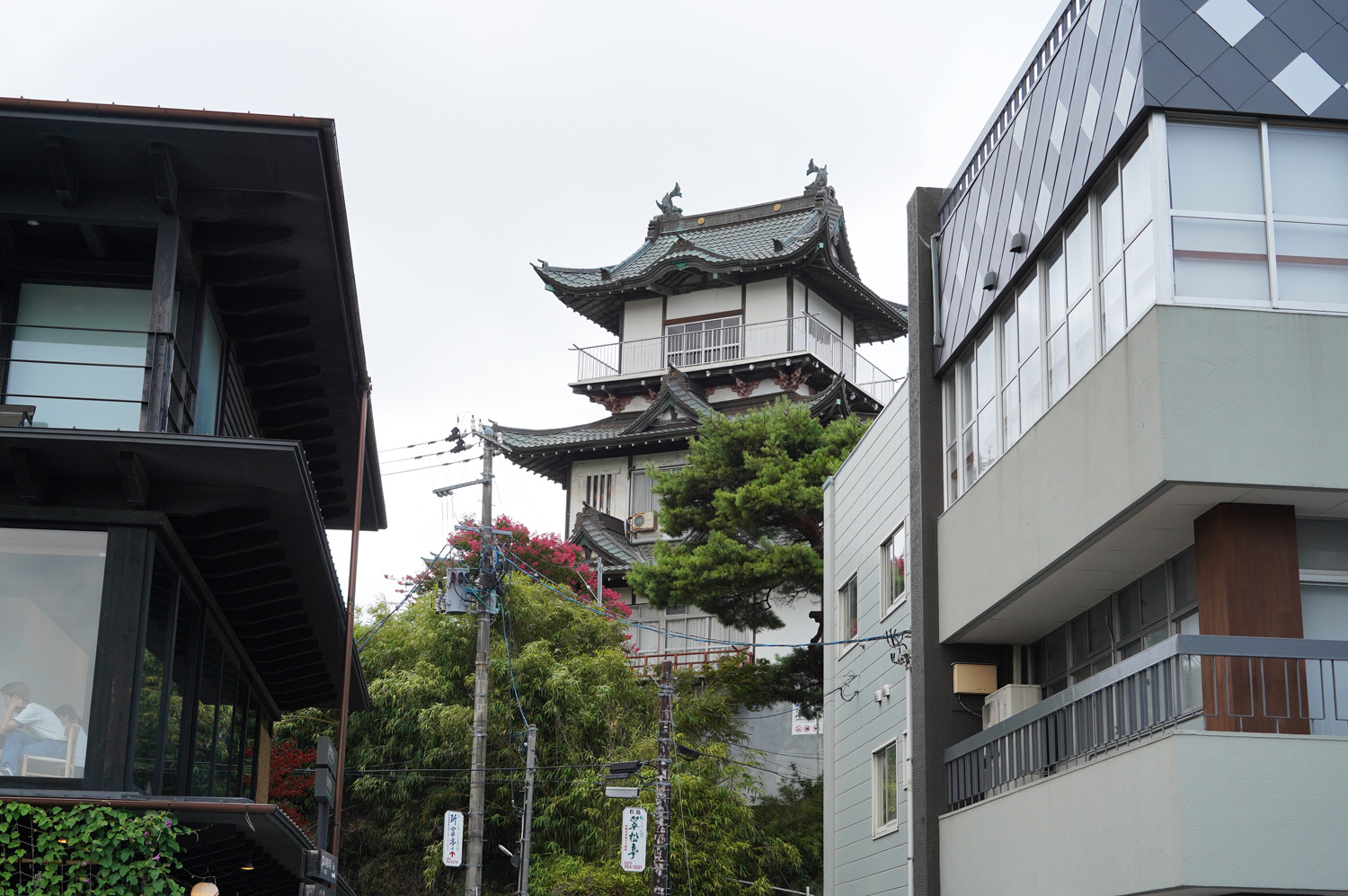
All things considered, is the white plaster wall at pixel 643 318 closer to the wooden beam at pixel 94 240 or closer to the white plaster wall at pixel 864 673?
the white plaster wall at pixel 864 673

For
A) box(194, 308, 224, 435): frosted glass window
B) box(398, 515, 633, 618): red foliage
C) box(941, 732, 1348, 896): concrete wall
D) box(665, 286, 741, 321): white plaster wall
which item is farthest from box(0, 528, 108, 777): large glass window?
box(665, 286, 741, 321): white plaster wall

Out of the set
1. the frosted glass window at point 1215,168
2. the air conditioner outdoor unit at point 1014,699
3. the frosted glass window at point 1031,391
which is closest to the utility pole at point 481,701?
the air conditioner outdoor unit at point 1014,699

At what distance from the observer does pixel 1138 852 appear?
11320 millimetres

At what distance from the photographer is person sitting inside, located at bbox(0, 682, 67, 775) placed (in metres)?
10.6

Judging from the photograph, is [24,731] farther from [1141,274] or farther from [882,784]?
[882,784]

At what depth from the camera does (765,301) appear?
49438 mm

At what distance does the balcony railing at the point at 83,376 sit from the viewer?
12.1m

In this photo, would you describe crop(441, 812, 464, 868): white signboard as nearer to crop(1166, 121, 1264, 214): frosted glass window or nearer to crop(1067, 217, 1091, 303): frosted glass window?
crop(1067, 217, 1091, 303): frosted glass window

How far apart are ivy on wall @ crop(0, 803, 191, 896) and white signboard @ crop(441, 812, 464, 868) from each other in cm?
2014

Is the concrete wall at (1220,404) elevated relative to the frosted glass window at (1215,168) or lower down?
lower down

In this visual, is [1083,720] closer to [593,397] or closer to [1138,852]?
[1138,852]

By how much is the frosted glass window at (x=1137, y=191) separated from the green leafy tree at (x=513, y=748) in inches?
776

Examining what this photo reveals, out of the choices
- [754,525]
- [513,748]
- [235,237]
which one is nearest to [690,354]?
[754,525]

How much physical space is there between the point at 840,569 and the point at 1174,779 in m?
13.7
